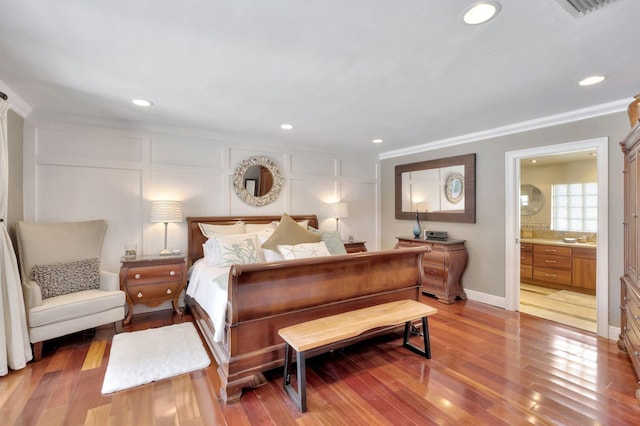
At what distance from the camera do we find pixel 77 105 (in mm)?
3133

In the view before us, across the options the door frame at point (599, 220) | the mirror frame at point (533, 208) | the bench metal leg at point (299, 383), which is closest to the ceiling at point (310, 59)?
the door frame at point (599, 220)

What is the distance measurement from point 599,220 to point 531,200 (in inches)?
124

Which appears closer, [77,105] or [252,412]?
[252,412]

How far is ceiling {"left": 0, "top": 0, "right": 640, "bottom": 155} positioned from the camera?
5.35 feet

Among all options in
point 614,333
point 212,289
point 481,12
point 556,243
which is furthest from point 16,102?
point 556,243

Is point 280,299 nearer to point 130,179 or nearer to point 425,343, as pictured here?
point 425,343

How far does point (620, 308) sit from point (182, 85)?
15.4 feet

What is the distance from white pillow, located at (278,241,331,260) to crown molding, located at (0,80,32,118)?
2.98 m

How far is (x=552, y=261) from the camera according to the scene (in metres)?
5.15

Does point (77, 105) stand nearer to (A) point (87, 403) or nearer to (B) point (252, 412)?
(A) point (87, 403)

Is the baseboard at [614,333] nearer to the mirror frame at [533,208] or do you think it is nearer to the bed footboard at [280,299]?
the bed footboard at [280,299]

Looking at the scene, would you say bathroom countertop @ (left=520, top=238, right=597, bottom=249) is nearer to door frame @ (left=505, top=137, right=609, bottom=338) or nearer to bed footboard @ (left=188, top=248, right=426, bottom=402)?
door frame @ (left=505, top=137, right=609, bottom=338)

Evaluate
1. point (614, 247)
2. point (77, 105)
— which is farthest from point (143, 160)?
point (614, 247)

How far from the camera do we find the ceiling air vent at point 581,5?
150cm
